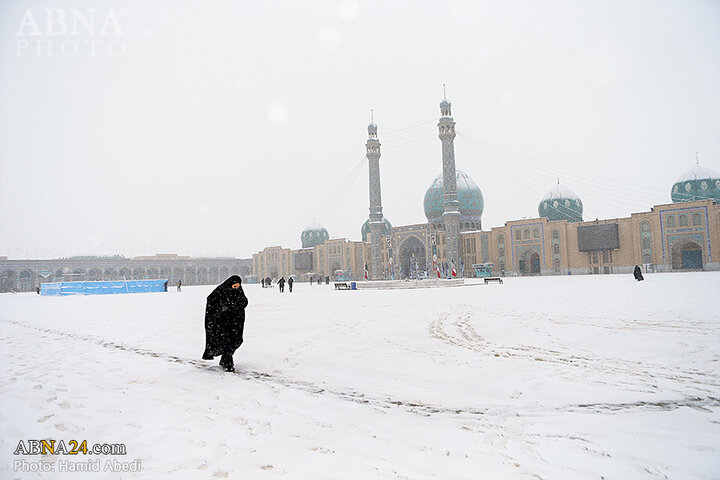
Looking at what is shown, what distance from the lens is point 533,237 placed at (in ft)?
146

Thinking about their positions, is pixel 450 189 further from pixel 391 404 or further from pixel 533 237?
pixel 391 404

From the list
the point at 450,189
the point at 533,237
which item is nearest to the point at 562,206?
the point at 533,237

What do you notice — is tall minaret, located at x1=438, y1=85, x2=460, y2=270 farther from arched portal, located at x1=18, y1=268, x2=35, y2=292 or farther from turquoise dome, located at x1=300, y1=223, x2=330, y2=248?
arched portal, located at x1=18, y1=268, x2=35, y2=292

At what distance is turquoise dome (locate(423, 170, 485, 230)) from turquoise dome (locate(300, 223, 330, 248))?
1906 centimetres

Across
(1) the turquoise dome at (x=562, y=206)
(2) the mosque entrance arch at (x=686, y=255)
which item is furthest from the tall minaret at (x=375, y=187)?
(2) the mosque entrance arch at (x=686, y=255)

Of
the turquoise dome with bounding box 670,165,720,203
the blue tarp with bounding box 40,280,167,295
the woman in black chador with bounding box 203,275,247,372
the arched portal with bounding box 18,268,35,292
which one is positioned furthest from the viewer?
the arched portal with bounding box 18,268,35,292

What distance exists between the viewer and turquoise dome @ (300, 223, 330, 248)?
66062mm

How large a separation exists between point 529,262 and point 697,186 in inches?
573

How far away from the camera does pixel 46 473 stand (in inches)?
112

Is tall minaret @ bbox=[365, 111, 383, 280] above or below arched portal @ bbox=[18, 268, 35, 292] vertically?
above

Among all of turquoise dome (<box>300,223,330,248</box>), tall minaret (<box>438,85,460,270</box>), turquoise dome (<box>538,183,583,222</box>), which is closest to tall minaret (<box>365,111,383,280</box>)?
tall minaret (<box>438,85,460,270</box>)

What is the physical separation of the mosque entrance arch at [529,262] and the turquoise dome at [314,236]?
93.7 feet

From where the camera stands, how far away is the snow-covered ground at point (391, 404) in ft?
9.33

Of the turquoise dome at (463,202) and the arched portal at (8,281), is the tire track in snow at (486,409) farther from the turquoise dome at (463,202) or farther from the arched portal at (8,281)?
the arched portal at (8,281)
